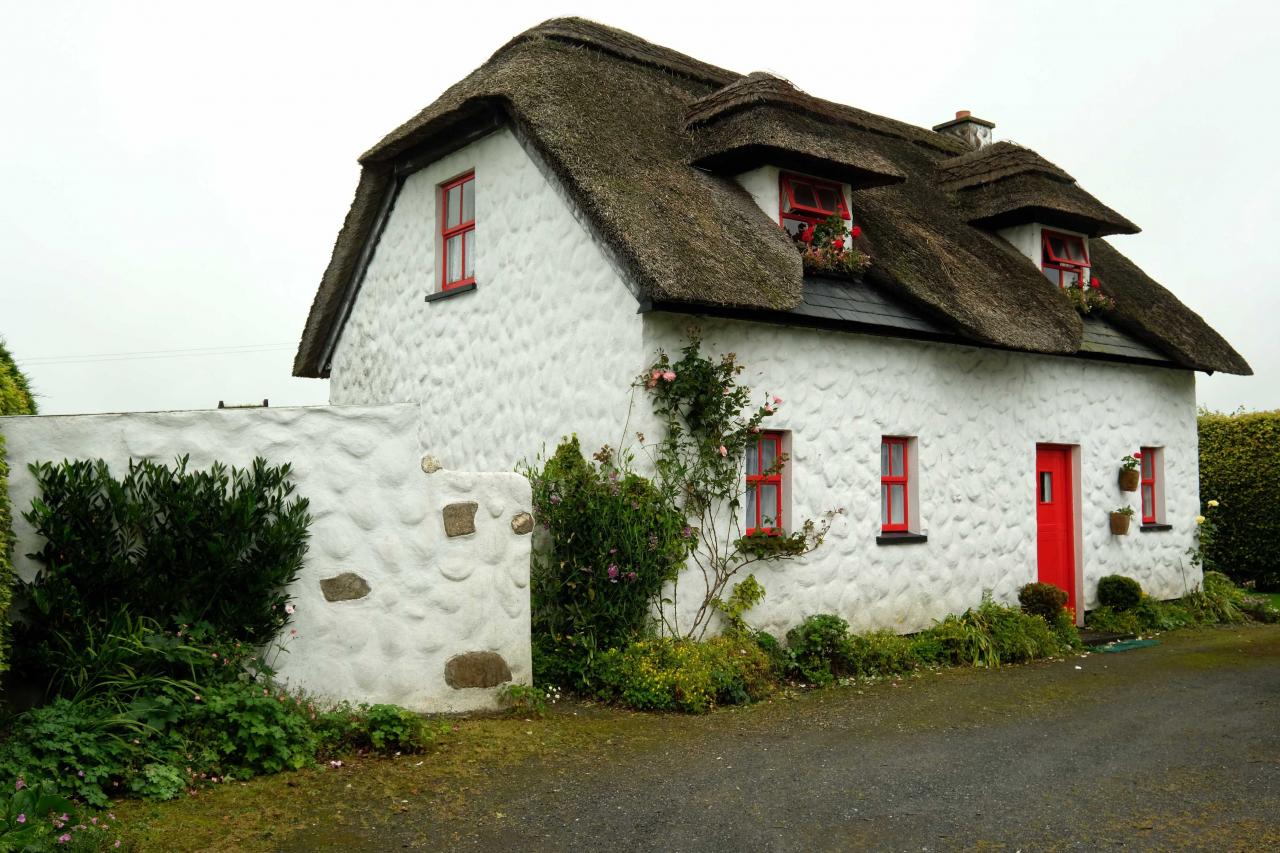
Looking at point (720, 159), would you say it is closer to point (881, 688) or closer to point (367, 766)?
point (881, 688)

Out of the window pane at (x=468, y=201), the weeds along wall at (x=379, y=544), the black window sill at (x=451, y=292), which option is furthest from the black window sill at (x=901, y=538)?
the window pane at (x=468, y=201)

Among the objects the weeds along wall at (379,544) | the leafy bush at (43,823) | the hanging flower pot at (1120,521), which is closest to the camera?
the leafy bush at (43,823)

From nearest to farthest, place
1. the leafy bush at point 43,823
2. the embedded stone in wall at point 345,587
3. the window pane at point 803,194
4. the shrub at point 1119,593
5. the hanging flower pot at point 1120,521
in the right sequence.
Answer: the leafy bush at point 43,823 < the embedded stone in wall at point 345,587 < the window pane at point 803,194 < the shrub at point 1119,593 < the hanging flower pot at point 1120,521

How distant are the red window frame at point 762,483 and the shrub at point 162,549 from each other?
4.27 m

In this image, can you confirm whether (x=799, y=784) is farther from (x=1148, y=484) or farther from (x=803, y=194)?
(x=1148, y=484)

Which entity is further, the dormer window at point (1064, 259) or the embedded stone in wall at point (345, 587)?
the dormer window at point (1064, 259)

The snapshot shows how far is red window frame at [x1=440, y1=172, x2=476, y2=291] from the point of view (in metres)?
11.4

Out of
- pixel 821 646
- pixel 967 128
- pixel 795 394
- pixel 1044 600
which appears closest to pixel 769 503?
pixel 795 394

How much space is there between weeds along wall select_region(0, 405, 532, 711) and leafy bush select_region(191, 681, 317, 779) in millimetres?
599

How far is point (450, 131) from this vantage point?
11.4 m

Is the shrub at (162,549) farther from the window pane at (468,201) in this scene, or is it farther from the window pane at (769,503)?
the window pane at (468,201)

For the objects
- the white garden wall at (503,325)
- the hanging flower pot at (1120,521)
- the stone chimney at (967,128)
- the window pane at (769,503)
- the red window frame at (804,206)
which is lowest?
the hanging flower pot at (1120,521)

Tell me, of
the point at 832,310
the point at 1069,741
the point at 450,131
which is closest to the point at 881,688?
the point at 1069,741

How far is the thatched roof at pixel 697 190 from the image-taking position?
9086mm
